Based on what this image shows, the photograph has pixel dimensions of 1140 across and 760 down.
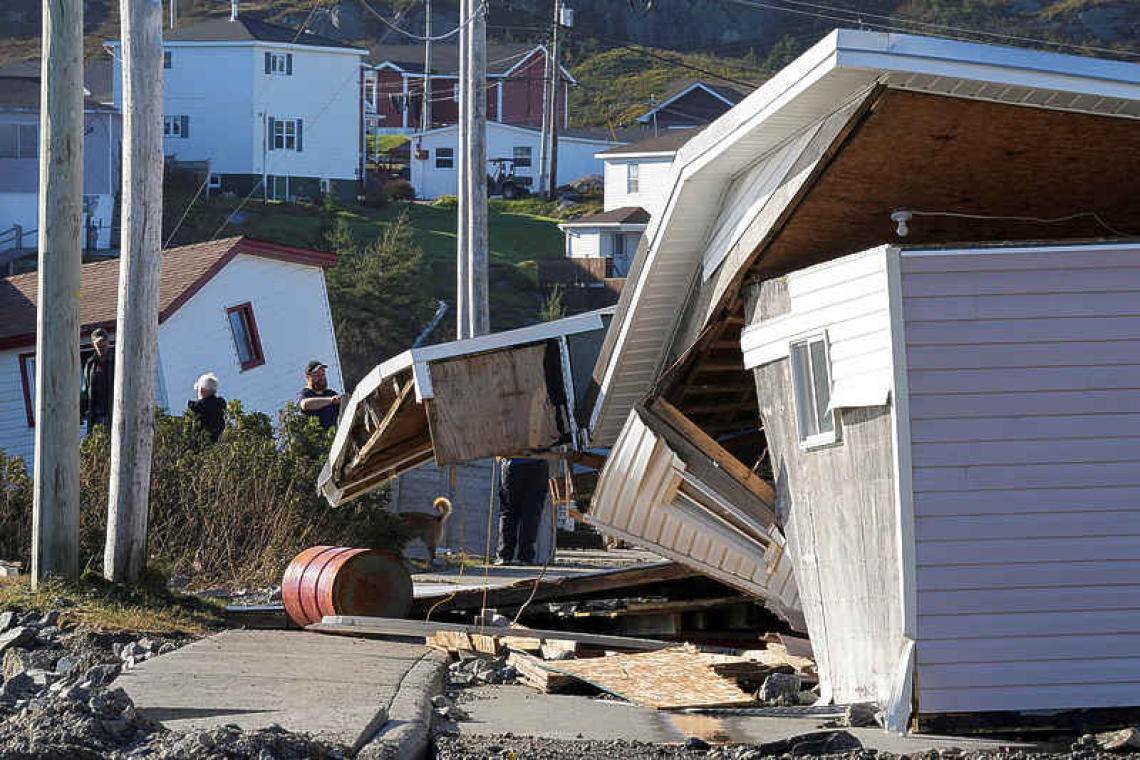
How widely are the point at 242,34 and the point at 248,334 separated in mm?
35858

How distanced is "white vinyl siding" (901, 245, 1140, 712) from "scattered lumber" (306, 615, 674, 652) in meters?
3.42

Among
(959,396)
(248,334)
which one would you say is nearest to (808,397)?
(959,396)

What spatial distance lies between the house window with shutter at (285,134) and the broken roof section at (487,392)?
5097 centimetres

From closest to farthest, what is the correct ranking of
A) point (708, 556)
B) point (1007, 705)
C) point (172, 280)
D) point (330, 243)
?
point (1007, 705), point (708, 556), point (172, 280), point (330, 243)

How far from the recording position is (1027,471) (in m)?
8.83

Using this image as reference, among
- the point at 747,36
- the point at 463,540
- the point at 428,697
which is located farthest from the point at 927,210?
the point at 747,36

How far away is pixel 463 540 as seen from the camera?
62.1 ft

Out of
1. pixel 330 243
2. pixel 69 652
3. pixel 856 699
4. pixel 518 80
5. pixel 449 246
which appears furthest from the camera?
pixel 518 80

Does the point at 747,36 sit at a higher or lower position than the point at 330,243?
higher

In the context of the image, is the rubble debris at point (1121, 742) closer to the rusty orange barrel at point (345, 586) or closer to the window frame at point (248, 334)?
the rusty orange barrel at point (345, 586)

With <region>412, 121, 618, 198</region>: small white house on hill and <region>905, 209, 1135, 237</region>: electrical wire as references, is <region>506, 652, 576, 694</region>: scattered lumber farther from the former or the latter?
<region>412, 121, 618, 198</region>: small white house on hill

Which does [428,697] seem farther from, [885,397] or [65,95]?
[65,95]

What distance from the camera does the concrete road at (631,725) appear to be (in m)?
8.45

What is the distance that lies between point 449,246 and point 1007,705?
4783cm
